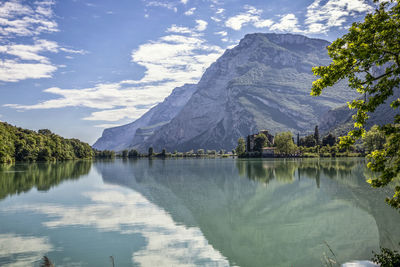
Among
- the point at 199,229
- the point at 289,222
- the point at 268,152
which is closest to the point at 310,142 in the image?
the point at 268,152

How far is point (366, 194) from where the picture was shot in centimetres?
3234

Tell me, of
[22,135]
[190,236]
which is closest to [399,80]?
[190,236]

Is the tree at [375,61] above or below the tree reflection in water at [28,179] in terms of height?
above

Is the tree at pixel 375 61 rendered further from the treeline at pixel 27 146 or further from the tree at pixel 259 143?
the tree at pixel 259 143

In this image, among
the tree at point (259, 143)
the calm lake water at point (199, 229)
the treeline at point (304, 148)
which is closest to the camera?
the calm lake water at point (199, 229)

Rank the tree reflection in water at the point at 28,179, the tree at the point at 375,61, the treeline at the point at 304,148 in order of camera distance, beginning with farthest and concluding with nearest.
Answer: the treeline at the point at 304,148 → the tree reflection in water at the point at 28,179 → the tree at the point at 375,61

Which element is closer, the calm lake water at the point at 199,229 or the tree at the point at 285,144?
the calm lake water at the point at 199,229

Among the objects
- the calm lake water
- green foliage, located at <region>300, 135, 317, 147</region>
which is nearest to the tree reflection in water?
the calm lake water

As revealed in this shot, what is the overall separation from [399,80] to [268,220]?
14536 millimetres

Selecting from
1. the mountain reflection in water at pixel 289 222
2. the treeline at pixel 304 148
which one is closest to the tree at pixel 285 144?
the treeline at pixel 304 148

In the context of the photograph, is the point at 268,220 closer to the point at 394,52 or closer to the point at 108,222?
the point at 108,222

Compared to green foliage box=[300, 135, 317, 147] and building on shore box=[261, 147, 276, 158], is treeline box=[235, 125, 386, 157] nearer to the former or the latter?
green foliage box=[300, 135, 317, 147]

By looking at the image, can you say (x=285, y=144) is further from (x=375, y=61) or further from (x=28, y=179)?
(x=375, y=61)

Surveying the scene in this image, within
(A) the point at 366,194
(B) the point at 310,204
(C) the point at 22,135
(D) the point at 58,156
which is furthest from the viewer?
(D) the point at 58,156
